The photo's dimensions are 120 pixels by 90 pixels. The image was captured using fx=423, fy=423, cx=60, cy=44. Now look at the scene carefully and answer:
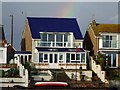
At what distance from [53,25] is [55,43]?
2898mm

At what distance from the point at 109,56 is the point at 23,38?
625 inches

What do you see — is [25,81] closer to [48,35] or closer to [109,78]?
[109,78]

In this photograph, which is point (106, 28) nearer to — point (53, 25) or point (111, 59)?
point (111, 59)

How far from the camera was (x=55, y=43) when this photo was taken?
52.6 meters

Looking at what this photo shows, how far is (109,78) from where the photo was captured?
142 ft

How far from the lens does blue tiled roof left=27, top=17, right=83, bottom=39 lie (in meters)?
52.9

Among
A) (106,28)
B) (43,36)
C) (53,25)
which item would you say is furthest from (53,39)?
(106,28)

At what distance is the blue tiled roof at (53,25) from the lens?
174 ft

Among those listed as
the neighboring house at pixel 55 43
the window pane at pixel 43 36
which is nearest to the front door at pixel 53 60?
the neighboring house at pixel 55 43

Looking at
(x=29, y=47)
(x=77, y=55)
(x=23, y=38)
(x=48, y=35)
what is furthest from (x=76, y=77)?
(x=23, y=38)

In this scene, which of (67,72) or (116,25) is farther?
(116,25)

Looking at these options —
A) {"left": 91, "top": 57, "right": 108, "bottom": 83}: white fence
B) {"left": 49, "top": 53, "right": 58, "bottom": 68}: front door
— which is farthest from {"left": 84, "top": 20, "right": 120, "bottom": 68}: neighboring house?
{"left": 49, "top": 53, "right": 58, "bottom": 68}: front door

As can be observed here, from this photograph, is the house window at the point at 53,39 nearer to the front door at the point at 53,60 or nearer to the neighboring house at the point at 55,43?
the neighboring house at the point at 55,43

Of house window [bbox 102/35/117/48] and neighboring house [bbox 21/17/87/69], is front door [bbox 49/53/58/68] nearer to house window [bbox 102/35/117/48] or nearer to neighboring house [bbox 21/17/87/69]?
neighboring house [bbox 21/17/87/69]
